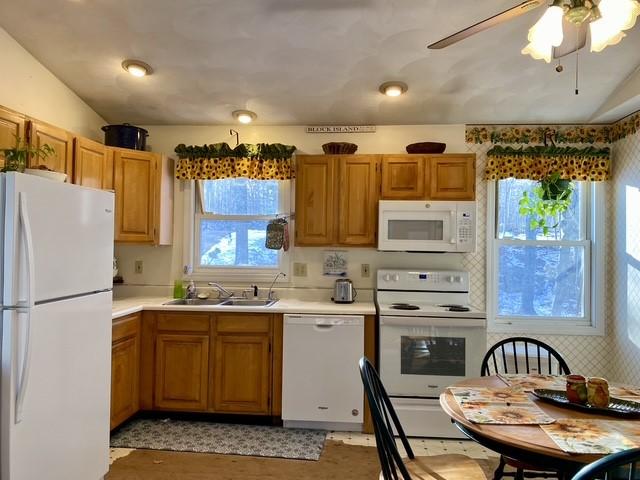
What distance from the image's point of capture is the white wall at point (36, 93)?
2621 mm

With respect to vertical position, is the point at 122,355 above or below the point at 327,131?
below

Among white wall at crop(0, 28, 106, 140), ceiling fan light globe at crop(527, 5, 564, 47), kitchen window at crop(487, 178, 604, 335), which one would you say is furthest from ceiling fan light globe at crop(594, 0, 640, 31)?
white wall at crop(0, 28, 106, 140)

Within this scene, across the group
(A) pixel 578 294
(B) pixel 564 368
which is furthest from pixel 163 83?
(A) pixel 578 294

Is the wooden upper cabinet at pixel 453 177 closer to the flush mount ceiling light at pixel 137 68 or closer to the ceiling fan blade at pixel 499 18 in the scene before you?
the ceiling fan blade at pixel 499 18

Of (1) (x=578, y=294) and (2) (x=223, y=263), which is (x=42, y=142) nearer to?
(2) (x=223, y=263)

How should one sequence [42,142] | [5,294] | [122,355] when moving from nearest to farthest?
[5,294], [42,142], [122,355]

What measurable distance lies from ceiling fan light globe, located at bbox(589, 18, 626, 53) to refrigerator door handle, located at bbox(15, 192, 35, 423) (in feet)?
7.48

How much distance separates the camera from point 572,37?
1.62 m

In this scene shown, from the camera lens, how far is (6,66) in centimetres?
262

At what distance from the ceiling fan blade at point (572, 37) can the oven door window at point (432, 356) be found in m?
1.89

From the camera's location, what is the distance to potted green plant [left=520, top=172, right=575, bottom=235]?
3.21m

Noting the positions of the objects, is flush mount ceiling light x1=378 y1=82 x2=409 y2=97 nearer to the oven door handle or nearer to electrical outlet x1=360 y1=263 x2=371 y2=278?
electrical outlet x1=360 y1=263 x2=371 y2=278

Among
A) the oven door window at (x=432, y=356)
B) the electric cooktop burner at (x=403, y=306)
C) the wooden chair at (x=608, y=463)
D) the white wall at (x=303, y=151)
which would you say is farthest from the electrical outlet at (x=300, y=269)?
the wooden chair at (x=608, y=463)

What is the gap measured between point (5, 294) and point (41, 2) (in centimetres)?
181
